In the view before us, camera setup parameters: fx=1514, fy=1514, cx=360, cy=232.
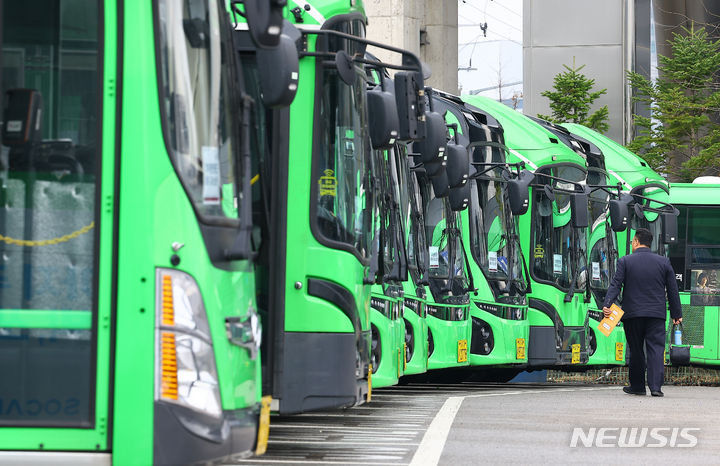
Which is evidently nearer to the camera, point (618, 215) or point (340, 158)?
point (340, 158)

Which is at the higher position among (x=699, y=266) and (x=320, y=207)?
(x=320, y=207)

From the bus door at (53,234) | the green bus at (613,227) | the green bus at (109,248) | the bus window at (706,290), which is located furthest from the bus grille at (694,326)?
the bus door at (53,234)

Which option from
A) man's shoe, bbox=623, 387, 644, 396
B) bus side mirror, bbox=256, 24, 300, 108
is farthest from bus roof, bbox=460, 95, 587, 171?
bus side mirror, bbox=256, 24, 300, 108

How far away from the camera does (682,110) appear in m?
38.2

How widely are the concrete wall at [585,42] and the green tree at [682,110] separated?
554 millimetres

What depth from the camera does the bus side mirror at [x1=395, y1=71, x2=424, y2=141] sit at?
32.9 feet

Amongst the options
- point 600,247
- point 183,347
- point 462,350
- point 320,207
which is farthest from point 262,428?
point 600,247

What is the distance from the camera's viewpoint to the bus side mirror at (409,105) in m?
10.0

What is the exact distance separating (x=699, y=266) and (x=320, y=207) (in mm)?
15167

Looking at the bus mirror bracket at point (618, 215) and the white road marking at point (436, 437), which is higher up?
the bus mirror bracket at point (618, 215)

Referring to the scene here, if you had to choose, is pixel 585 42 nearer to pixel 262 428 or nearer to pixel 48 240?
pixel 262 428

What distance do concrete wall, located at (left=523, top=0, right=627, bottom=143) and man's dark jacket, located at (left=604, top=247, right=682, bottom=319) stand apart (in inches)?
868

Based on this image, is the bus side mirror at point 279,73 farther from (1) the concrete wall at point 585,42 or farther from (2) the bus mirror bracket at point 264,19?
(1) the concrete wall at point 585,42

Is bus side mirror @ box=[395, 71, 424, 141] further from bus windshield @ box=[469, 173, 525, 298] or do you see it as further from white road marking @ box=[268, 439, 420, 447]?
bus windshield @ box=[469, 173, 525, 298]
